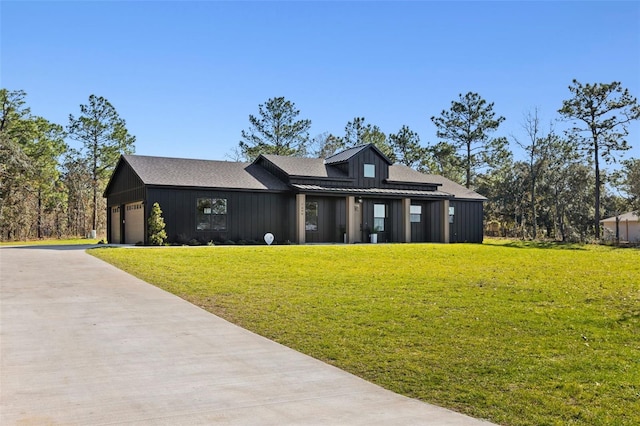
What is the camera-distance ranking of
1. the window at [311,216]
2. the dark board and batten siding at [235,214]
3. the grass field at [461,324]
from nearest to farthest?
the grass field at [461,324], the dark board and batten siding at [235,214], the window at [311,216]

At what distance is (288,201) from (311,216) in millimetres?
1436

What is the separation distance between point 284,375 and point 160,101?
24546 mm

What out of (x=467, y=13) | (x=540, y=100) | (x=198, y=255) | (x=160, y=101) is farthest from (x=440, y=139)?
(x=198, y=255)

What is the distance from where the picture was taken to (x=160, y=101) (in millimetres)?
26828

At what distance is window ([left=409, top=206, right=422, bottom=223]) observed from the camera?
1114 inches

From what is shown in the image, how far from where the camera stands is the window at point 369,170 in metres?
26.8

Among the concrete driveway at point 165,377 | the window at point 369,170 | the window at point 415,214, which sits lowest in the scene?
the concrete driveway at point 165,377

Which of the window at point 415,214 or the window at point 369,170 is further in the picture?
the window at point 415,214

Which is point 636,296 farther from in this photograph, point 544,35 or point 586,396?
point 544,35

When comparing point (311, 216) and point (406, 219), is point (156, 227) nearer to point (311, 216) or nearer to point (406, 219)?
point (311, 216)

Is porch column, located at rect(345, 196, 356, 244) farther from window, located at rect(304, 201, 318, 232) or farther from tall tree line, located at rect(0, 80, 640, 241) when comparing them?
tall tree line, located at rect(0, 80, 640, 241)

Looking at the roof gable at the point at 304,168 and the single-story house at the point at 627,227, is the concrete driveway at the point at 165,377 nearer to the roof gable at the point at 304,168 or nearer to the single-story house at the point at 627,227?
the roof gable at the point at 304,168

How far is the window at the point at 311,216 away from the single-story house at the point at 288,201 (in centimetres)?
5

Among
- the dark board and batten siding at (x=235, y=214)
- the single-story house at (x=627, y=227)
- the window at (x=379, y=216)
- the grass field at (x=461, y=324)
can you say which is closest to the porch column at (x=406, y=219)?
the window at (x=379, y=216)
